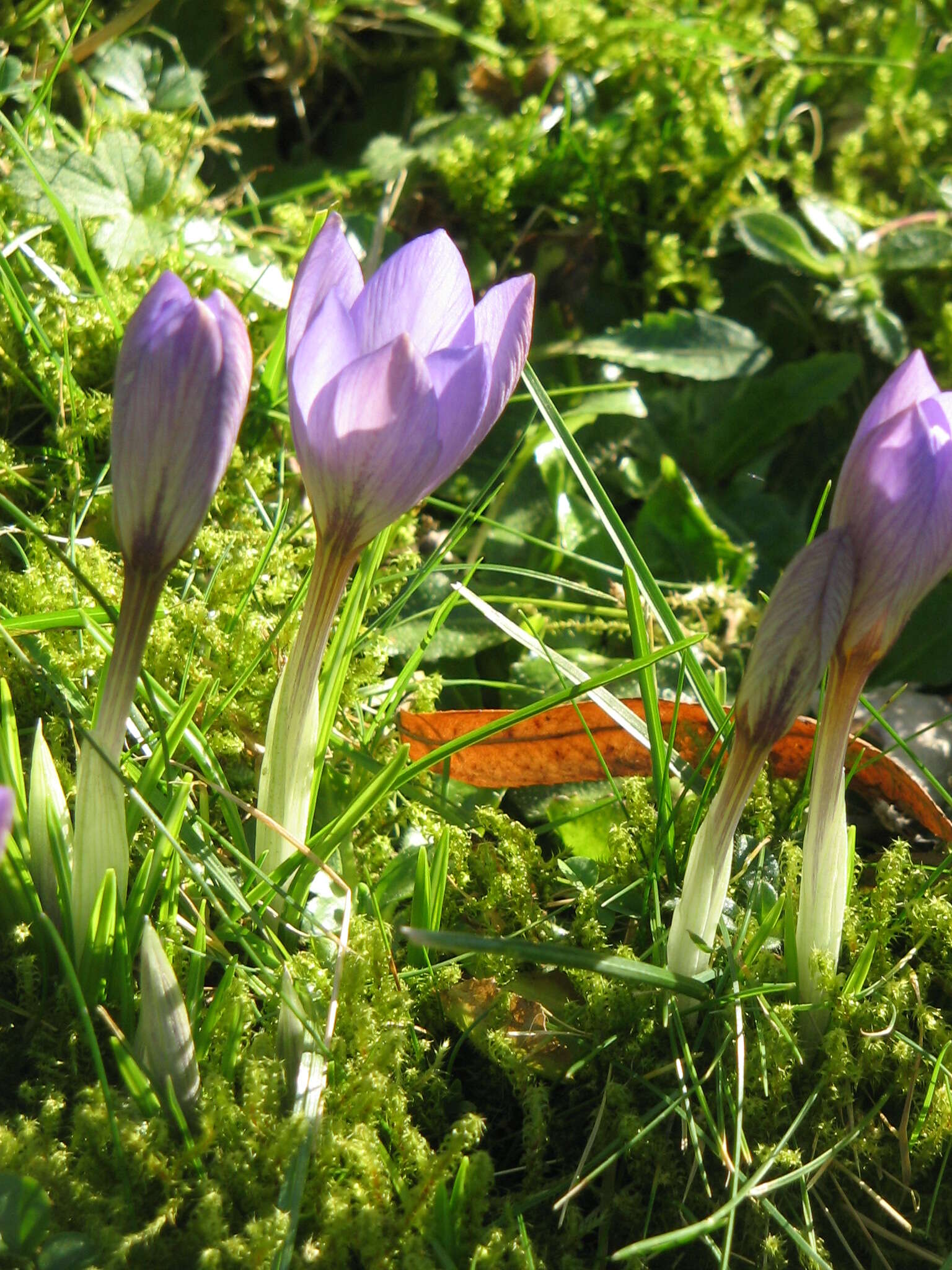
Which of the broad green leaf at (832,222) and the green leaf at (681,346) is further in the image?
the broad green leaf at (832,222)

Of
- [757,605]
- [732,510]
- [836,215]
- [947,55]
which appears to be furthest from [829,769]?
[947,55]

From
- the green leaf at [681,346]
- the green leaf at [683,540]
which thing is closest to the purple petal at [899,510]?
the green leaf at [683,540]

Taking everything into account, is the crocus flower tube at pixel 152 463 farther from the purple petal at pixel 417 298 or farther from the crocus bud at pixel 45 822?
the purple petal at pixel 417 298

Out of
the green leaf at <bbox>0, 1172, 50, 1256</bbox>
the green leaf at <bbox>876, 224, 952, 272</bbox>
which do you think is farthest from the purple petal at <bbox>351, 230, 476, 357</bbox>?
the green leaf at <bbox>876, 224, 952, 272</bbox>

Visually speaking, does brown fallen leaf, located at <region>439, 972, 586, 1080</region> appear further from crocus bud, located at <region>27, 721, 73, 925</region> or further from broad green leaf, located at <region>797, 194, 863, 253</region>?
broad green leaf, located at <region>797, 194, 863, 253</region>

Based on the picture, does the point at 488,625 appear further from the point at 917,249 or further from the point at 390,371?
the point at 917,249

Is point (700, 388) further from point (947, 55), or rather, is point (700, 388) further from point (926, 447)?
point (926, 447)
